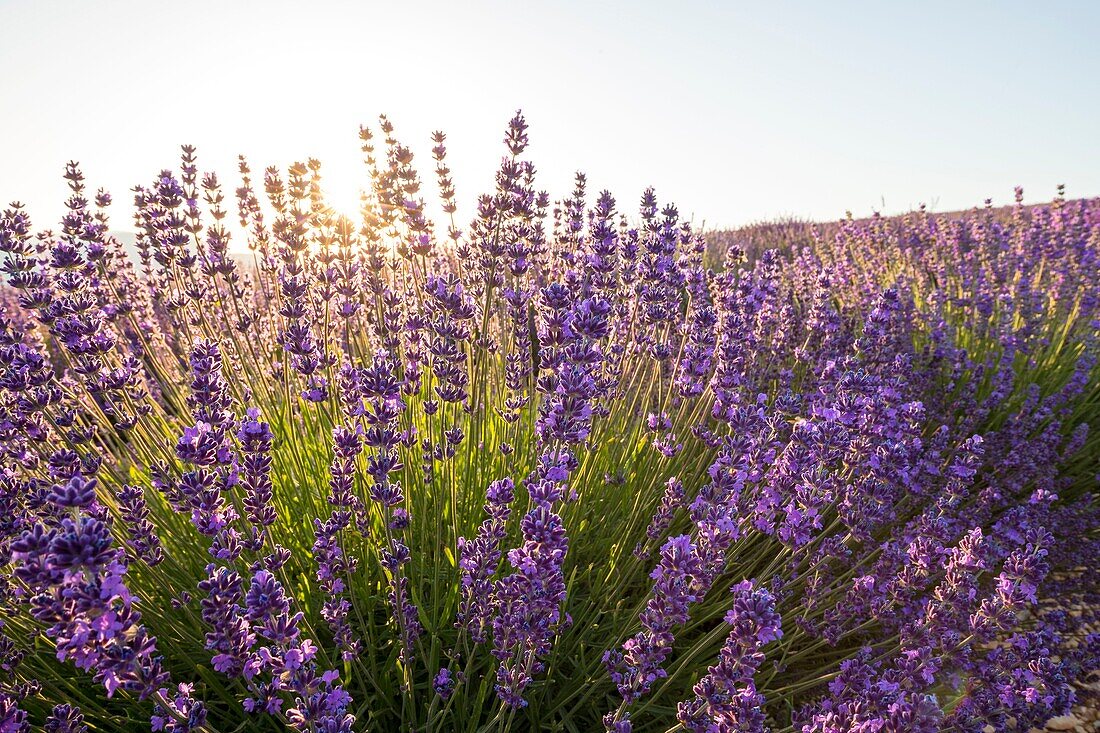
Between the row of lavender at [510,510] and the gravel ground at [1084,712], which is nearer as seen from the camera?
the row of lavender at [510,510]

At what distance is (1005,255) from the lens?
7602mm

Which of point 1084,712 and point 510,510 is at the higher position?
point 510,510

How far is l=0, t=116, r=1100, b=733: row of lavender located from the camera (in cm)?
182

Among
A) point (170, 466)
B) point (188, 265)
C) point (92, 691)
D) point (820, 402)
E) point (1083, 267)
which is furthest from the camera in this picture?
point (1083, 267)

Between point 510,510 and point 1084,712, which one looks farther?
point 1084,712

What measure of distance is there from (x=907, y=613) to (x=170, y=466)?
376 centimetres

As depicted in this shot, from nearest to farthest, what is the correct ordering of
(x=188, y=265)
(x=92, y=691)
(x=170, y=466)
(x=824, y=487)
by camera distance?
(x=824, y=487) < (x=92, y=691) < (x=170, y=466) < (x=188, y=265)

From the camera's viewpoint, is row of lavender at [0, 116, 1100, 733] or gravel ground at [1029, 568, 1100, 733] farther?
gravel ground at [1029, 568, 1100, 733]

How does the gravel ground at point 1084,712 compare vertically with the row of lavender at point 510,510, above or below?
below

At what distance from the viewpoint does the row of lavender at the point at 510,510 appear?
1.82m

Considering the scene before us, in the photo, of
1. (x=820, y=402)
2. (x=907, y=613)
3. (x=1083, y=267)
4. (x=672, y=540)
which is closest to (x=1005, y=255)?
(x=1083, y=267)

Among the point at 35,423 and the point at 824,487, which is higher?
the point at 35,423

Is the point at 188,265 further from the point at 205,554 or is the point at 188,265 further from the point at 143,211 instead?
the point at 205,554

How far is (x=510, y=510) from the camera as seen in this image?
102 inches
